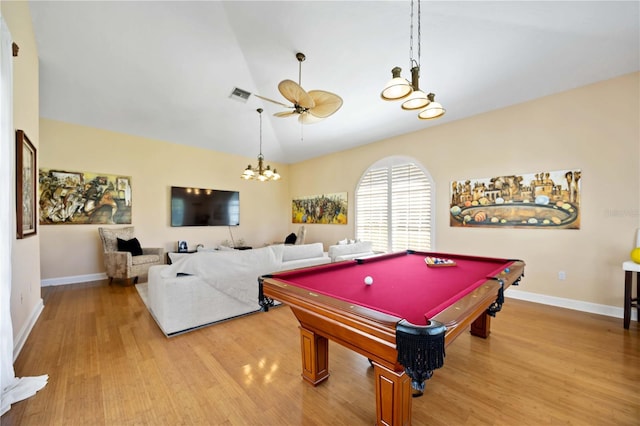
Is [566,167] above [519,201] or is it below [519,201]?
above

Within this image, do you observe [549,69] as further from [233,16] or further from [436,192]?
[233,16]

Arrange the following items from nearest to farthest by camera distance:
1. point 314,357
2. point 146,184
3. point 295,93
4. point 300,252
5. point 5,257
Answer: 1. point 5,257
2. point 314,357
3. point 295,93
4. point 300,252
5. point 146,184

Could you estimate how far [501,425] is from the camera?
1619 mm

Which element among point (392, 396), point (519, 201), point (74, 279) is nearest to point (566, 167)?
point (519, 201)

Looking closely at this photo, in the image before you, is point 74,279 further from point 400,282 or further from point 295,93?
point 400,282

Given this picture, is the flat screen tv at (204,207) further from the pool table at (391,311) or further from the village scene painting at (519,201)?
the village scene painting at (519,201)

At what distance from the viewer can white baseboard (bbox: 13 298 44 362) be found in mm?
2438

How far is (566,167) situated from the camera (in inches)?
144

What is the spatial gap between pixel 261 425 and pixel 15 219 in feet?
10.1

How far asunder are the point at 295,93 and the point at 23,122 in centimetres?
303

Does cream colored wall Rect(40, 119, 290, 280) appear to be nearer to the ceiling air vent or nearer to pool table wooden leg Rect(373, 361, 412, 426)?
the ceiling air vent

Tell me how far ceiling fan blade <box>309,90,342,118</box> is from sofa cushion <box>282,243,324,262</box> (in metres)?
2.00

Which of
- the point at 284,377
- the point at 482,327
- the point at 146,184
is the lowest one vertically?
the point at 284,377

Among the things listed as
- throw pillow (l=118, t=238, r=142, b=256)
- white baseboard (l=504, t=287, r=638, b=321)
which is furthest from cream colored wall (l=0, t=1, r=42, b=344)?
white baseboard (l=504, t=287, r=638, b=321)
